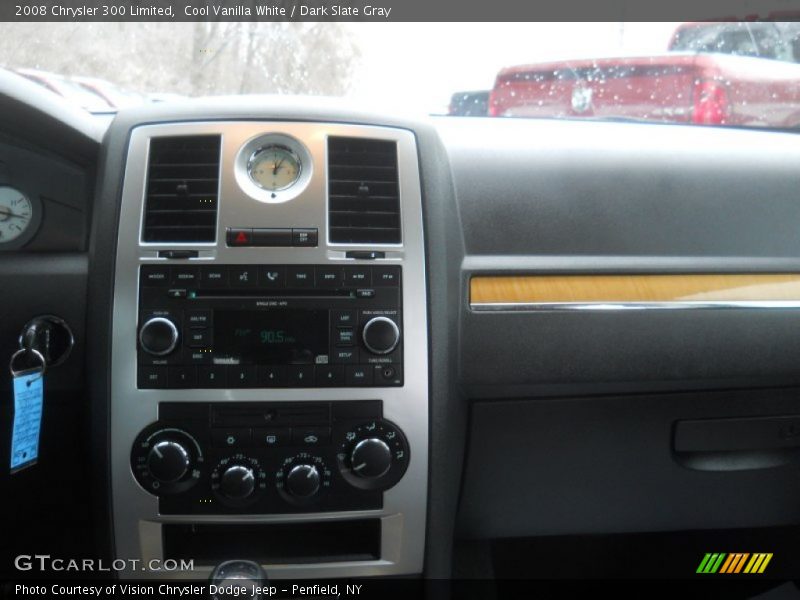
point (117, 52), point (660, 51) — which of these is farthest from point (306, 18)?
point (660, 51)

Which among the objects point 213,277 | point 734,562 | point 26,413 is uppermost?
point 213,277

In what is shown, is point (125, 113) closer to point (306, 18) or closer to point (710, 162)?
point (306, 18)

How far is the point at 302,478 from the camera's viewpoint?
1891mm

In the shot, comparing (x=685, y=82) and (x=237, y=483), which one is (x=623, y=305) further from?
(x=237, y=483)

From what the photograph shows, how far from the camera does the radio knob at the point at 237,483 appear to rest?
188 centimetres

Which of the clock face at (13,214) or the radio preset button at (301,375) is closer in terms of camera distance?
the radio preset button at (301,375)

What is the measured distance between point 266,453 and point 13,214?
851mm

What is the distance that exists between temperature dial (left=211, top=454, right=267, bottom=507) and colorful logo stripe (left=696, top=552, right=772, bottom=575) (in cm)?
141

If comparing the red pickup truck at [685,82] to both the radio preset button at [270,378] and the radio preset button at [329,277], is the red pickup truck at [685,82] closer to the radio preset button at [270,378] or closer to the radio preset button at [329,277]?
the radio preset button at [329,277]

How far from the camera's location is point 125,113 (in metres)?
2.04

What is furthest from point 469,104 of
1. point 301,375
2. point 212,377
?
point 212,377

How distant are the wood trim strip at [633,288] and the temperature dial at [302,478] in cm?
53

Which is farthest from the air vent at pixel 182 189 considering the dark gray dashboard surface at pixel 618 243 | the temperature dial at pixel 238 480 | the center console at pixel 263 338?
the dark gray dashboard surface at pixel 618 243

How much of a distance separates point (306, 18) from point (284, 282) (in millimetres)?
694
